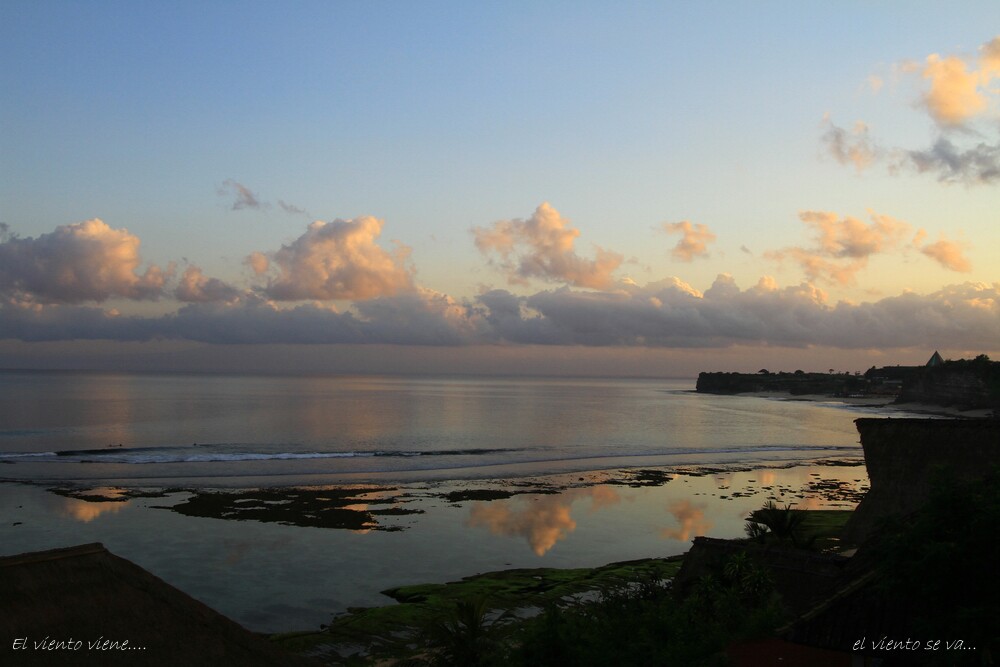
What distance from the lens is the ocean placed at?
31281 mm

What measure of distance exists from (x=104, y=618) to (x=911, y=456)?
30.0 metres

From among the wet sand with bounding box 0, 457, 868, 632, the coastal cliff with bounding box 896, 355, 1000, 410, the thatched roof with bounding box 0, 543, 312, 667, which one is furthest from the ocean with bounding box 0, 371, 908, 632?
the coastal cliff with bounding box 896, 355, 1000, 410

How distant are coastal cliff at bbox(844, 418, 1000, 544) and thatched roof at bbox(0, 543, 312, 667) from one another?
2517cm

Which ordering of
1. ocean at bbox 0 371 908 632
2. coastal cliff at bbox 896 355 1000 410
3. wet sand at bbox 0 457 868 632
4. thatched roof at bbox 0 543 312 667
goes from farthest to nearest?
coastal cliff at bbox 896 355 1000 410, ocean at bbox 0 371 908 632, wet sand at bbox 0 457 868 632, thatched roof at bbox 0 543 312 667

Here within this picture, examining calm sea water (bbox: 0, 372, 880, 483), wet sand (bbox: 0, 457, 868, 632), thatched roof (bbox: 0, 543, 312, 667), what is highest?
thatched roof (bbox: 0, 543, 312, 667)

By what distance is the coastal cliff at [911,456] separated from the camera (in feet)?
97.7

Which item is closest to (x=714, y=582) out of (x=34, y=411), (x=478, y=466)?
(x=478, y=466)

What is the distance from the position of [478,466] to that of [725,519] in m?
28.5

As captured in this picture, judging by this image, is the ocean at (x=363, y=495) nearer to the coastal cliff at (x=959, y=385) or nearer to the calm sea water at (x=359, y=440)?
the calm sea water at (x=359, y=440)

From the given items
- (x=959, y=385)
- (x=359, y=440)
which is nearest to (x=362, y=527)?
(x=359, y=440)

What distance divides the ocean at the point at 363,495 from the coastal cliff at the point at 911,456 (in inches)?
359

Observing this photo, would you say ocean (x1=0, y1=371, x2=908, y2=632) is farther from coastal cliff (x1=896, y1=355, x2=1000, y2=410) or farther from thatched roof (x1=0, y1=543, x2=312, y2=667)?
coastal cliff (x1=896, y1=355, x2=1000, y2=410)

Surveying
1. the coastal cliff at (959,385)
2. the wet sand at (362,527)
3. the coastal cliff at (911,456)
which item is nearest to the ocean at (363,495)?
the wet sand at (362,527)

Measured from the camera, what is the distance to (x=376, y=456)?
72.1 metres
